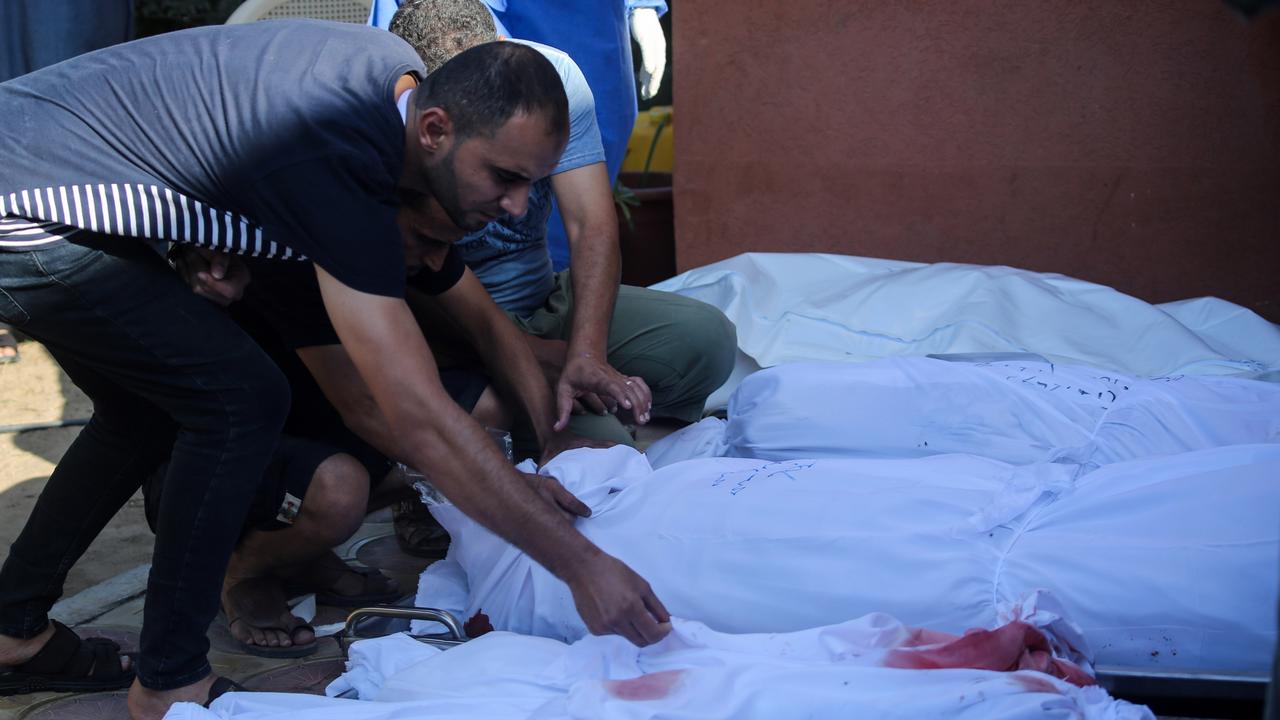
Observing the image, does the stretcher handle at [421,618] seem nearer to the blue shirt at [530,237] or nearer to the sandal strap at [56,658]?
the sandal strap at [56,658]

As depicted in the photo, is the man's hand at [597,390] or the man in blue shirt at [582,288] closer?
the man's hand at [597,390]

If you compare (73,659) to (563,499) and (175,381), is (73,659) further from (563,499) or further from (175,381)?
(563,499)

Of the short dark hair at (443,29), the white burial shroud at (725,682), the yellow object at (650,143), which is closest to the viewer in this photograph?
the white burial shroud at (725,682)

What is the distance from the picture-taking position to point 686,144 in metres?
3.91

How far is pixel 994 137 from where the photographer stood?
11.9 ft

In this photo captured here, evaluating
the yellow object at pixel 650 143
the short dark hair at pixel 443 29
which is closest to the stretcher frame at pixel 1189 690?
the short dark hair at pixel 443 29

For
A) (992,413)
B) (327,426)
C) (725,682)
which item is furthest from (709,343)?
(725,682)

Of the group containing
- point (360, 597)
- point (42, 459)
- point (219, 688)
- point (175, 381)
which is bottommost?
point (42, 459)

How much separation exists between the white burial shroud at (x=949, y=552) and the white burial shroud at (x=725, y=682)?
112mm

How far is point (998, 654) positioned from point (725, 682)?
13.0 inches

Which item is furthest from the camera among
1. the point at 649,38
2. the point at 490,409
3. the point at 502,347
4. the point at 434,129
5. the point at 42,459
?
the point at 649,38

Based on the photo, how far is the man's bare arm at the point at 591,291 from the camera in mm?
2236

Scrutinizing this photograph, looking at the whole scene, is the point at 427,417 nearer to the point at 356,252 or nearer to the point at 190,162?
the point at 356,252

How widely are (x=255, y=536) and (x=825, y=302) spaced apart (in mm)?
1749
